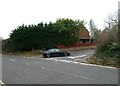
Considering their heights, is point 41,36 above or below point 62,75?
above

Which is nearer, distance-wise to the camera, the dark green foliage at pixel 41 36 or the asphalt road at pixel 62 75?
the asphalt road at pixel 62 75

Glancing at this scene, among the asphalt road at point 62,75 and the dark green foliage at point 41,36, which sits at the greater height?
the dark green foliage at point 41,36

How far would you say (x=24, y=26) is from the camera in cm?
6900

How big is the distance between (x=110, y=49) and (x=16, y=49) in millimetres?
40411

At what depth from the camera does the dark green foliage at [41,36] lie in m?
63.9

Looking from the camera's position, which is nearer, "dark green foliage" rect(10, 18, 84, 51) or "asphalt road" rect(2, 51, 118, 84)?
"asphalt road" rect(2, 51, 118, 84)

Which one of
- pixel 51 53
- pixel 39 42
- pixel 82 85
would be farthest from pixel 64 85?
pixel 39 42

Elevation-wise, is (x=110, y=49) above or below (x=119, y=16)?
below

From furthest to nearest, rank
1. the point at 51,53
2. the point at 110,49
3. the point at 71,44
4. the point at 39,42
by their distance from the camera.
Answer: the point at 71,44 < the point at 39,42 < the point at 51,53 < the point at 110,49

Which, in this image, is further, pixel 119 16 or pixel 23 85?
pixel 119 16

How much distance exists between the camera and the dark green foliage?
63.9 metres

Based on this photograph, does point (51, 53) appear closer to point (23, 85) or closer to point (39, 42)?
point (39, 42)

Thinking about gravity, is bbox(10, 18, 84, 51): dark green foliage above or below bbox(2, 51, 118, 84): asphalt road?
above

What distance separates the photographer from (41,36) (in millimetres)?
64000
